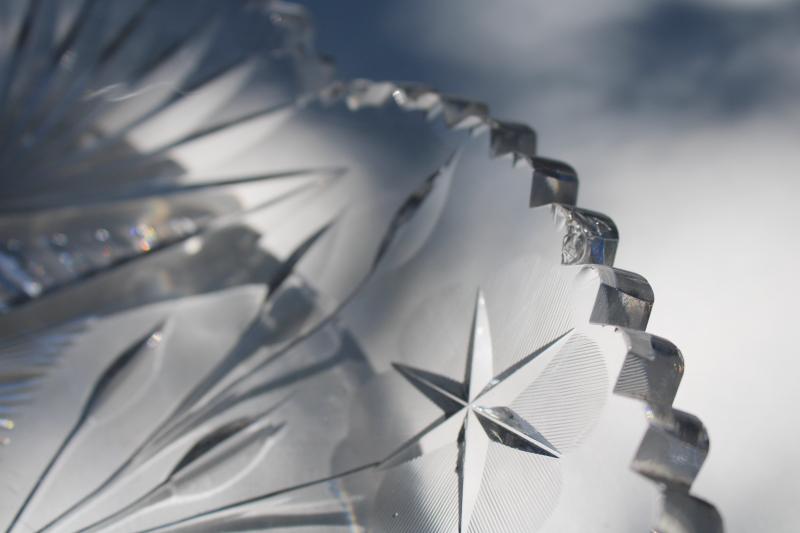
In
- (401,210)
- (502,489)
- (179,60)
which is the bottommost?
(502,489)

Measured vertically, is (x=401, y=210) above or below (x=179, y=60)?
below

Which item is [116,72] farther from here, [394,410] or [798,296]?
[798,296]

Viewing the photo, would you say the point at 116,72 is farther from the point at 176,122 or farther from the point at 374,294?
the point at 374,294

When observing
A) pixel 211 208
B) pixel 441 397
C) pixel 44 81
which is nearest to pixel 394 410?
pixel 441 397

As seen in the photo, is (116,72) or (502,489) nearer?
(502,489)

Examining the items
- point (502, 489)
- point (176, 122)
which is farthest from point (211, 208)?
point (502, 489)

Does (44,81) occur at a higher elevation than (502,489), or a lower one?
higher
